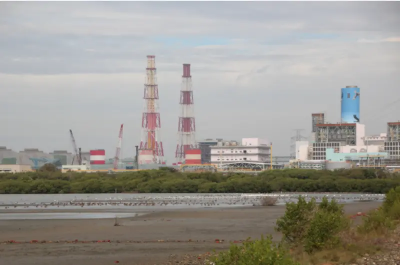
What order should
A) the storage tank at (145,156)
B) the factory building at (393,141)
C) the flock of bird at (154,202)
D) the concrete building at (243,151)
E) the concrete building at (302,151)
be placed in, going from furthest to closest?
the concrete building at (243,151) → the concrete building at (302,151) → the storage tank at (145,156) → the factory building at (393,141) → the flock of bird at (154,202)

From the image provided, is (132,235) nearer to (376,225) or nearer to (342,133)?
(376,225)

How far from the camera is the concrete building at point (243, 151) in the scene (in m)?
189

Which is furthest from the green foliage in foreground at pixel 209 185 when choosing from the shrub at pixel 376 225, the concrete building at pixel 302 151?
the shrub at pixel 376 225

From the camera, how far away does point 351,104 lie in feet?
618

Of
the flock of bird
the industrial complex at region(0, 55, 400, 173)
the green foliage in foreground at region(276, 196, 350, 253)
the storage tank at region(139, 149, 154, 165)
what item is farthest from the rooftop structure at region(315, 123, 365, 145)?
the green foliage in foreground at region(276, 196, 350, 253)

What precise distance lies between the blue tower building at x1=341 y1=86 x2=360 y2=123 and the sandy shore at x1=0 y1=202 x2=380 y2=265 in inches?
5636

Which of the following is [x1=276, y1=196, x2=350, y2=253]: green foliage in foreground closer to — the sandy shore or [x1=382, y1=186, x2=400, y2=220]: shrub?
the sandy shore

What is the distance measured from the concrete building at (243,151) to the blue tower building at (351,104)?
78.7 ft

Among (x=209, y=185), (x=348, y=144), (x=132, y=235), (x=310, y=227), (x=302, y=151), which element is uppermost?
(x=348, y=144)

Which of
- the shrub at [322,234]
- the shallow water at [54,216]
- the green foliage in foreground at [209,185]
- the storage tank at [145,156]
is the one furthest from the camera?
the storage tank at [145,156]

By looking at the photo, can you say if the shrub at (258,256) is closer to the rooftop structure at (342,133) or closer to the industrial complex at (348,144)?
the industrial complex at (348,144)

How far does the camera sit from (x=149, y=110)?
184m

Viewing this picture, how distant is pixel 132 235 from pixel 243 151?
517 ft

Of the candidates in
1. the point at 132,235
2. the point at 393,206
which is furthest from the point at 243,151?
the point at 132,235
